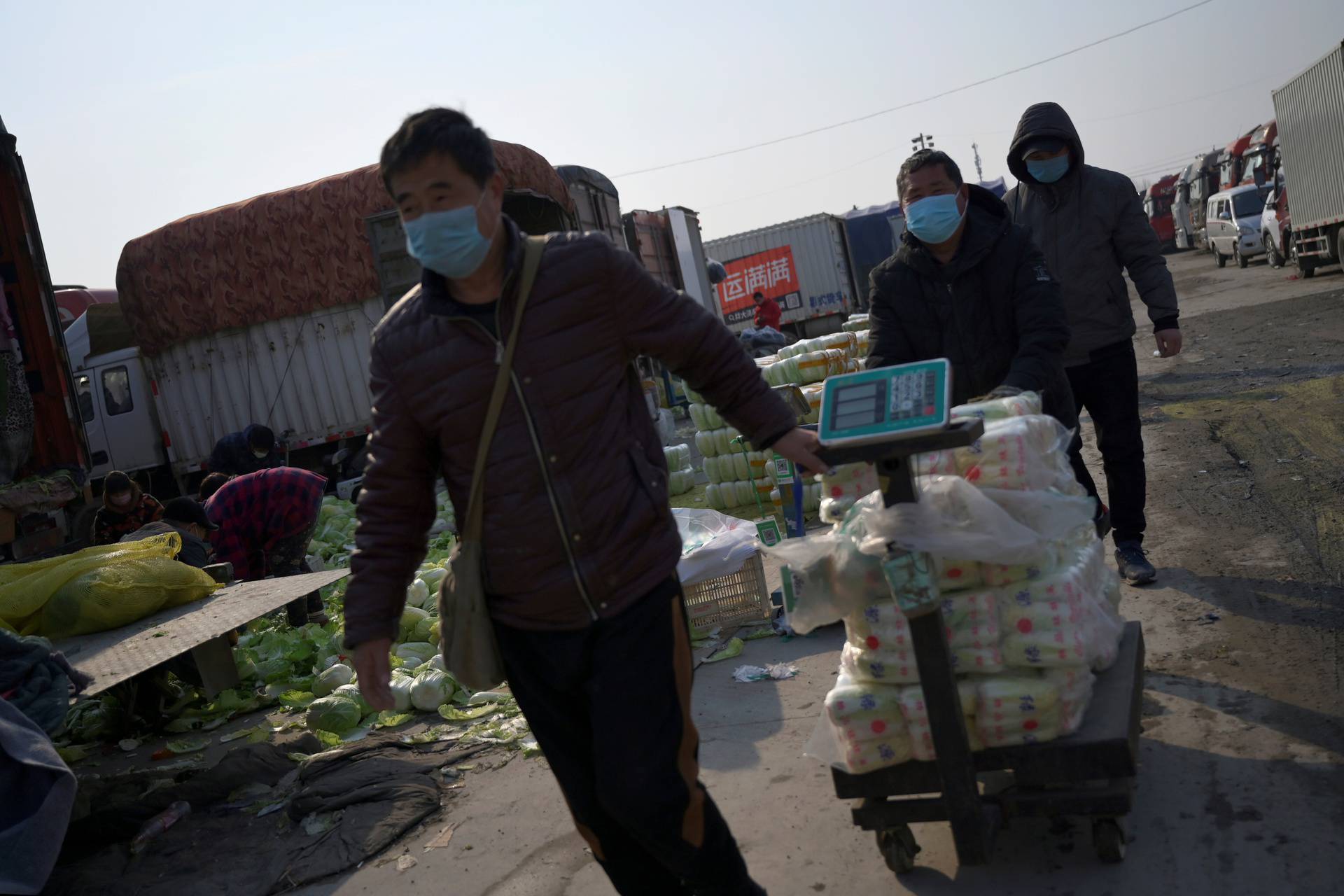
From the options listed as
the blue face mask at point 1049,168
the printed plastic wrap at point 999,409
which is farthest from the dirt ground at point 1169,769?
the blue face mask at point 1049,168

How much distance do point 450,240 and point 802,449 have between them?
0.96 metres

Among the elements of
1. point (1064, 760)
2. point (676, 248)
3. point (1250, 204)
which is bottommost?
point (1064, 760)

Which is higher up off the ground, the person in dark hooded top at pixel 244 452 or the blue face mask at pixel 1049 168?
the blue face mask at pixel 1049 168

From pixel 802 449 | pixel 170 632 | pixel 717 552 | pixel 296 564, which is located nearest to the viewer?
pixel 802 449

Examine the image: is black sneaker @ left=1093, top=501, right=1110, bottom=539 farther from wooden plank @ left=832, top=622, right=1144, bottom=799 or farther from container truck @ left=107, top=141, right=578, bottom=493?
container truck @ left=107, top=141, right=578, bottom=493

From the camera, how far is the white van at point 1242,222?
28.0 metres

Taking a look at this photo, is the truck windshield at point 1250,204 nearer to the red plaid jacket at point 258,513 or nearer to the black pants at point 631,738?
the red plaid jacket at point 258,513

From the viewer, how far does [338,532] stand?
11672 mm

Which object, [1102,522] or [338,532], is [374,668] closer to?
[1102,522]

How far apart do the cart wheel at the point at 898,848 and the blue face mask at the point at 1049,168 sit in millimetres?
3332

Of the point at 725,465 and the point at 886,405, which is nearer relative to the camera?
the point at 886,405

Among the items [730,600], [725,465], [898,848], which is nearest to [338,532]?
[725,465]

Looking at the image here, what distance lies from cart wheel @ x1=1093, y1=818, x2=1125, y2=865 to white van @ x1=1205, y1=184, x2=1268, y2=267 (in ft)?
93.7

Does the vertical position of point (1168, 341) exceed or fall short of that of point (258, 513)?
it exceeds it
